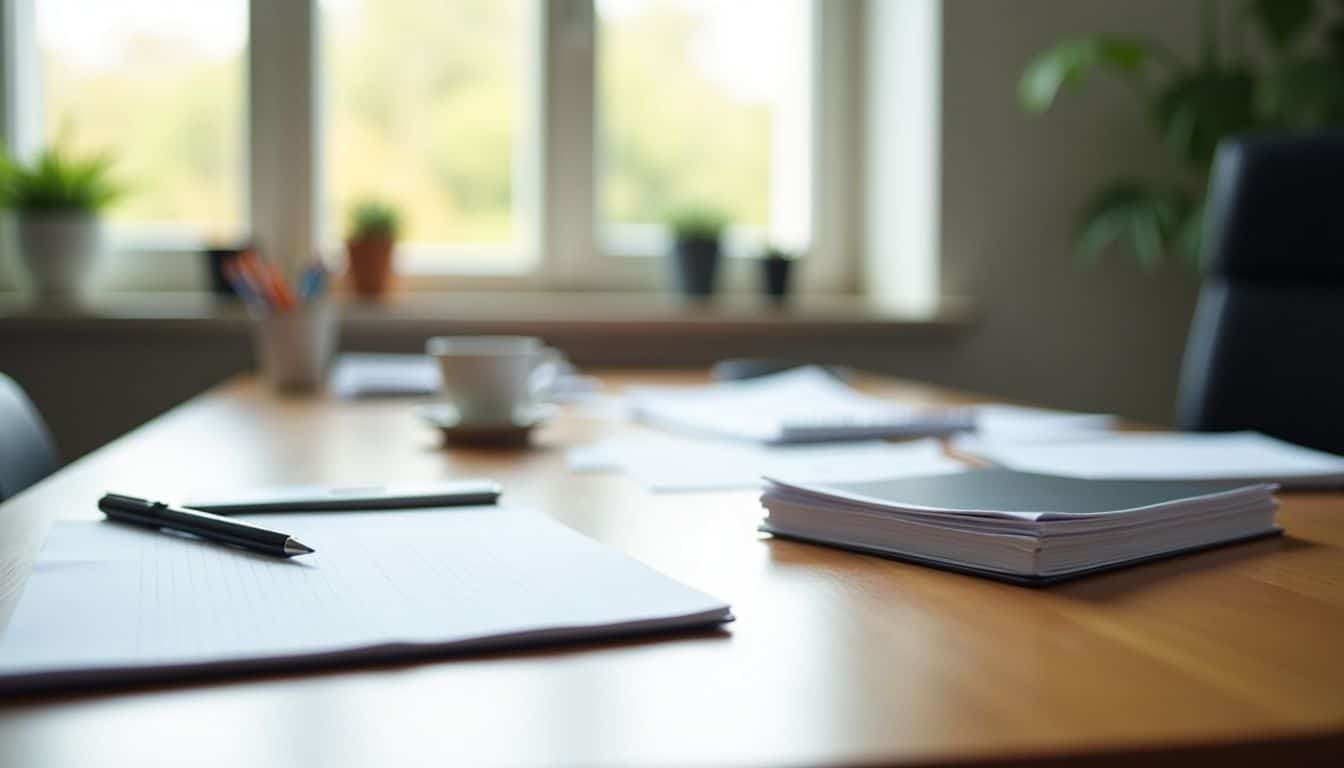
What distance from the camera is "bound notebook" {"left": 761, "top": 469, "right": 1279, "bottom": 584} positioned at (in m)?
0.60

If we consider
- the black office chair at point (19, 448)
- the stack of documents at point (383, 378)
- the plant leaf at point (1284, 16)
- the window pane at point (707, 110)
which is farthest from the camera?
the window pane at point (707, 110)

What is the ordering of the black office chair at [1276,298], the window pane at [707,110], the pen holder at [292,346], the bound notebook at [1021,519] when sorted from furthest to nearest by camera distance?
the window pane at [707,110] < the pen holder at [292,346] < the black office chair at [1276,298] < the bound notebook at [1021,519]

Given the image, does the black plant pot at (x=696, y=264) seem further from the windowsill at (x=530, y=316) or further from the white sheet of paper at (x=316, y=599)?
the white sheet of paper at (x=316, y=599)

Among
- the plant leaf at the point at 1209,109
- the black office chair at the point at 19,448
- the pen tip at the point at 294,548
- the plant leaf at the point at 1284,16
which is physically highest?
the plant leaf at the point at 1284,16

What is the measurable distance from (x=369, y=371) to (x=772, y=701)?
1.42 m

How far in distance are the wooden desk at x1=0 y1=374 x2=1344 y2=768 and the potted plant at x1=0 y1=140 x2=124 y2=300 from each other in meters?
1.77

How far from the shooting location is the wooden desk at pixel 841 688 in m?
0.37

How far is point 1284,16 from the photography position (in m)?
2.19

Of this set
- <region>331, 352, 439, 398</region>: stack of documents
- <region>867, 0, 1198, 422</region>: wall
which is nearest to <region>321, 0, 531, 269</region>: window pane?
<region>331, 352, 439, 398</region>: stack of documents

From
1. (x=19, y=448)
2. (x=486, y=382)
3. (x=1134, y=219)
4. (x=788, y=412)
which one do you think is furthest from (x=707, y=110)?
(x=19, y=448)

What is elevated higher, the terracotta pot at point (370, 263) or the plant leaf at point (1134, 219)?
the plant leaf at point (1134, 219)

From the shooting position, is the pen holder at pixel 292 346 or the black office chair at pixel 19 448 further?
the pen holder at pixel 292 346

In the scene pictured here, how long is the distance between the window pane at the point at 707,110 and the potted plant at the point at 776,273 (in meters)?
0.20

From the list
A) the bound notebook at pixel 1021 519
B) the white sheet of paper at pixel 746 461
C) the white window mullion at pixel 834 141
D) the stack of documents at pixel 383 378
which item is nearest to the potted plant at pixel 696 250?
the white window mullion at pixel 834 141
